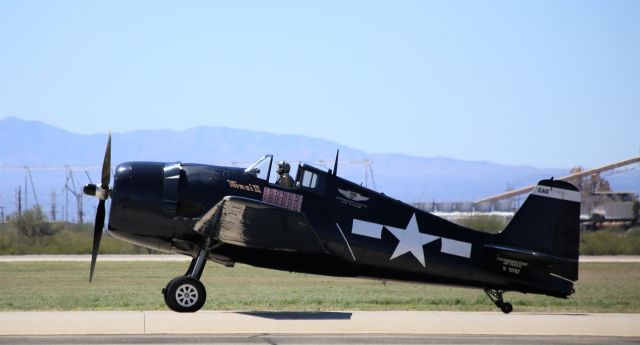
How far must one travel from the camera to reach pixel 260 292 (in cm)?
2372

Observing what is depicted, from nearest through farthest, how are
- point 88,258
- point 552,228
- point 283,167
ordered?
point 283,167
point 552,228
point 88,258

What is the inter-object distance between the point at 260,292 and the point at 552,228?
9951mm

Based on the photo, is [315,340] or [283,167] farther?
[283,167]

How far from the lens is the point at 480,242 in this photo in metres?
15.6

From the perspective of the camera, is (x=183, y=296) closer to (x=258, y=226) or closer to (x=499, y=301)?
(x=258, y=226)

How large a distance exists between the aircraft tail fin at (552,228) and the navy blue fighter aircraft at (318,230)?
0.05 feet

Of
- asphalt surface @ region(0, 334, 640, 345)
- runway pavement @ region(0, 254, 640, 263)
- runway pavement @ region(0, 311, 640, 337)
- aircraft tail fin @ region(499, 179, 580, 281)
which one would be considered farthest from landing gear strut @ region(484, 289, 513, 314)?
runway pavement @ region(0, 254, 640, 263)

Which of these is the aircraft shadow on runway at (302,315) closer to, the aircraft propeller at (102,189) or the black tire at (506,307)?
the black tire at (506,307)

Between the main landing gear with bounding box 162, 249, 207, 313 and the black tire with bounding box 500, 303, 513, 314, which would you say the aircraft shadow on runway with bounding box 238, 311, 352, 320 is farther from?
the black tire with bounding box 500, 303, 513, 314

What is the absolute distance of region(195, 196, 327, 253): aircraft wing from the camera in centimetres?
1373

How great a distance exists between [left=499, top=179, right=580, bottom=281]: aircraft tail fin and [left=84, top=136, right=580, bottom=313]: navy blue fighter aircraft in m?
0.02

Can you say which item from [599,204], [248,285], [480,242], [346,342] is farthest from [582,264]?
[599,204]

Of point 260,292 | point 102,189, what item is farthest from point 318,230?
point 260,292

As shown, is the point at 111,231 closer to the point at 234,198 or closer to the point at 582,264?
the point at 234,198
